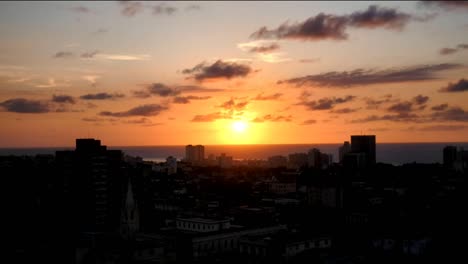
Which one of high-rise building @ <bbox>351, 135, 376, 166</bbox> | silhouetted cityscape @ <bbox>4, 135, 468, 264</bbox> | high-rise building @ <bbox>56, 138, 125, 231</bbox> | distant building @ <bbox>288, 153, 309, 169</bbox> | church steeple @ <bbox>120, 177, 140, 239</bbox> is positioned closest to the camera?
silhouetted cityscape @ <bbox>4, 135, 468, 264</bbox>

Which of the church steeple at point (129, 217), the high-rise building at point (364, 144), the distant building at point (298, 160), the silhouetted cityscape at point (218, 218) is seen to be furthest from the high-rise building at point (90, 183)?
the distant building at point (298, 160)

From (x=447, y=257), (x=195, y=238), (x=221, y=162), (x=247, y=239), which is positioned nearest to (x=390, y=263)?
(x=447, y=257)

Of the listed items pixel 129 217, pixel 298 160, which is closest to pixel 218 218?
pixel 129 217

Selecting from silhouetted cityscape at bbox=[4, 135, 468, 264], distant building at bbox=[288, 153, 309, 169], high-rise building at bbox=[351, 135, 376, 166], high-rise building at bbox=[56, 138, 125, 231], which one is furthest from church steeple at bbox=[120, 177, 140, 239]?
distant building at bbox=[288, 153, 309, 169]

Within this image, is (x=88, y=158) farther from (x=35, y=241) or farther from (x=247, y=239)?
(x=247, y=239)

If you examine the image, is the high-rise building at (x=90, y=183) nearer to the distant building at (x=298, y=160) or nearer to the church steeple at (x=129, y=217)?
the church steeple at (x=129, y=217)

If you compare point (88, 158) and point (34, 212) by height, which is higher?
point (88, 158)

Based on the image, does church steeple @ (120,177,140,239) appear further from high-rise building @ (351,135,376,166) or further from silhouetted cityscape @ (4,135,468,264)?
high-rise building @ (351,135,376,166)

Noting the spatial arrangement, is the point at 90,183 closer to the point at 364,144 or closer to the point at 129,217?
the point at 129,217
